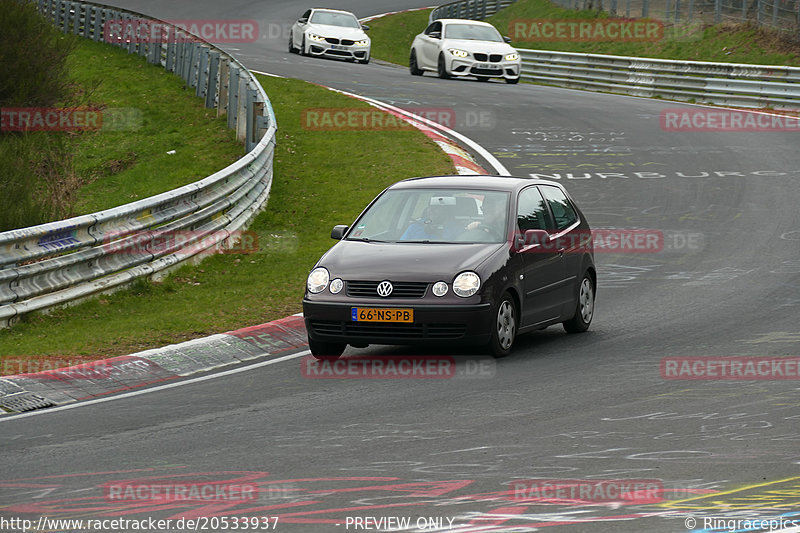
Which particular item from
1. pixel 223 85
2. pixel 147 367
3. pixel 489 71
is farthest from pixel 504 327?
pixel 489 71

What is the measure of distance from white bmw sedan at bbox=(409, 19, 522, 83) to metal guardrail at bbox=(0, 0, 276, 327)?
479 inches

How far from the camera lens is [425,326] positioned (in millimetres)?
10992

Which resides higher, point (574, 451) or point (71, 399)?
point (574, 451)

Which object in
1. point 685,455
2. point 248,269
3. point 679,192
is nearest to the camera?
point 685,455

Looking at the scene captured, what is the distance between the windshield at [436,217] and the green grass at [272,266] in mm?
1613

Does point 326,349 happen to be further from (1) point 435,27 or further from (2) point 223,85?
(1) point 435,27

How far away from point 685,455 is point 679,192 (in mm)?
14048

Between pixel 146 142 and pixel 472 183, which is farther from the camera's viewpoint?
pixel 146 142

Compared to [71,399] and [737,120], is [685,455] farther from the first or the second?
[737,120]

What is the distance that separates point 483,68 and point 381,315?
24.8 meters

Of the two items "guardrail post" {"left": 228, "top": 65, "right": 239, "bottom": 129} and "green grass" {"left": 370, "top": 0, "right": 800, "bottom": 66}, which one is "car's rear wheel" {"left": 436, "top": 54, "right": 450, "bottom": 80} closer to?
"green grass" {"left": 370, "top": 0, "right": 800, "bottom": 66}

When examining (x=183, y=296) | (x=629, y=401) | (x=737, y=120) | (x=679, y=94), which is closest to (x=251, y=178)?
(x=183, y=296)

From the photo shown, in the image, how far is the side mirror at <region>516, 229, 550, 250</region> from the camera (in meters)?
12.1

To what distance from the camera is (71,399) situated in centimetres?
1023
